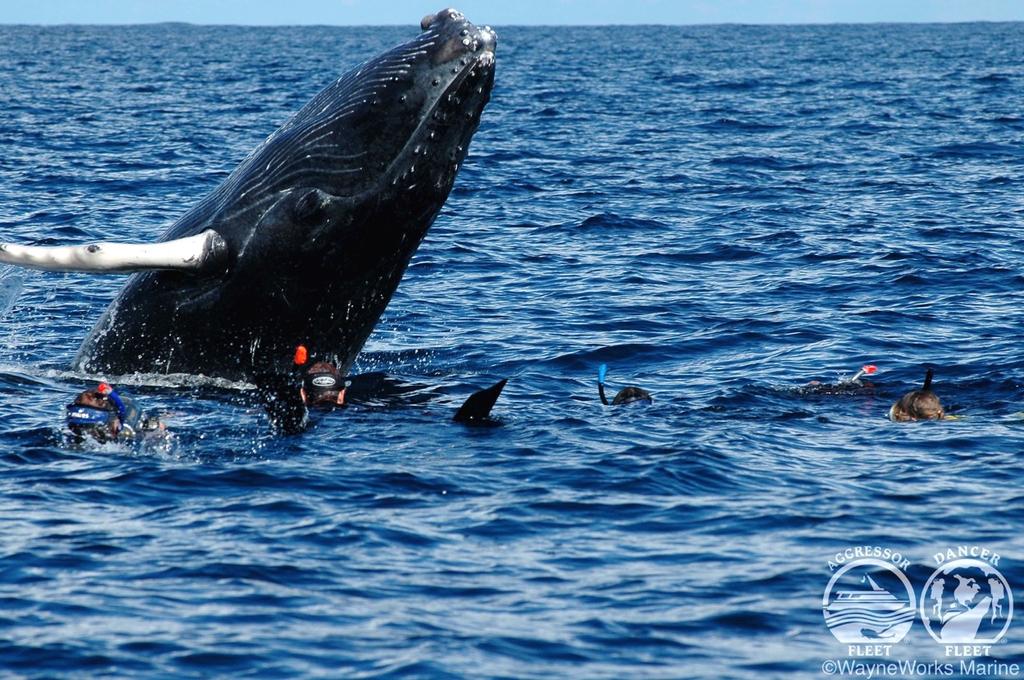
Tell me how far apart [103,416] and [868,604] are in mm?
8333

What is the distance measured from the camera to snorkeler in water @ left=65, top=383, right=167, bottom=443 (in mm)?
16625

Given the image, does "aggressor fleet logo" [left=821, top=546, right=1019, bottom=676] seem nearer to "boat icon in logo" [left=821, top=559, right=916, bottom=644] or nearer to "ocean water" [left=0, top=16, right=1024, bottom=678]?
"boat icon in logo" [left=821, top=559, right=916, bottom=644]

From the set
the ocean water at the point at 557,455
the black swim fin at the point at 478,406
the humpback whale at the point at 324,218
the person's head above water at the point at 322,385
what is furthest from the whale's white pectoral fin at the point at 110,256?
the black swim fin at the point at 478,406

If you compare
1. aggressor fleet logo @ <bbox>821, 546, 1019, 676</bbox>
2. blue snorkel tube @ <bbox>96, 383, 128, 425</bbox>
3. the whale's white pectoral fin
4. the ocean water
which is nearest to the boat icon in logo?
aggressor fleet logo @ <bbox>821, 546, 1019, 676</bbox>

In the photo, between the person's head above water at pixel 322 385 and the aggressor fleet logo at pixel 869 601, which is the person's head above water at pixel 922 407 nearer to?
the aggressor fleet logo at pixel 869 601

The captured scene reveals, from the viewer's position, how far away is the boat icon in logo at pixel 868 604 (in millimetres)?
12859

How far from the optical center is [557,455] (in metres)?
17.4

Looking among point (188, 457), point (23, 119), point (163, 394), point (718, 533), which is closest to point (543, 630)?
point (718, 533)

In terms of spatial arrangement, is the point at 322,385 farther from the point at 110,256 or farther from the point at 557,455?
the point at 110,256

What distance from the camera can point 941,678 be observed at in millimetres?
12016

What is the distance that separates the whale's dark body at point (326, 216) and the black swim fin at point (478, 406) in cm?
171

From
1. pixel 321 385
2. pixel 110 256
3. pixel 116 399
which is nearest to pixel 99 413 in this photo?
pixel 116 399

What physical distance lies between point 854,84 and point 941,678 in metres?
79.9

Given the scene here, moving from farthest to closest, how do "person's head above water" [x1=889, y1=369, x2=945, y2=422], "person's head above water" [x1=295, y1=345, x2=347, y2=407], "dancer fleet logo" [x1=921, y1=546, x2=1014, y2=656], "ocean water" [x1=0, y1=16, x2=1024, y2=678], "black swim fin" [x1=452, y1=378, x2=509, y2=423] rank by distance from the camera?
"person's head above water" [x1=889, y1=369, x2=945, y2=422] → "person's head above water" [x1=295, y1=345, x2=347, y2=407] → "black swim fin" [x1=452, y1=378, x2=509, y2=423] → "dancer fleet logo" [x1=921, y1=546, x2=1014, y2=656] → "ocean water" [x1=0, y1=16, x2=1024, y2=678]
